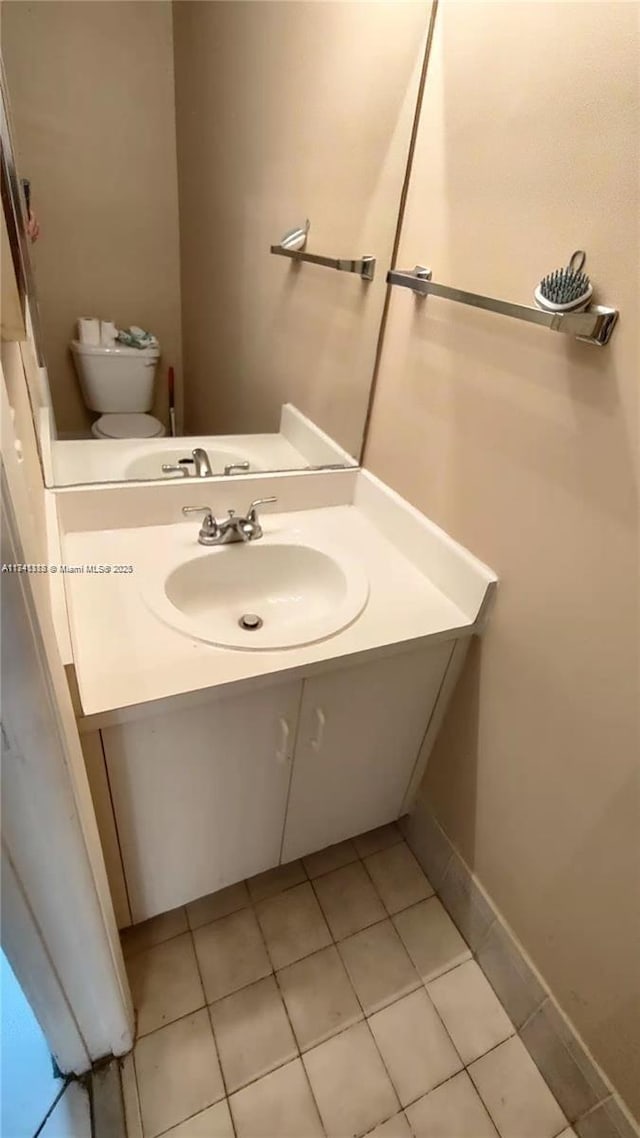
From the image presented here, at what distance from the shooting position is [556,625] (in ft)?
3.05

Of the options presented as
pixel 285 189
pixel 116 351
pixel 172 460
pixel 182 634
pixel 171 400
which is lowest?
pixel 182 634

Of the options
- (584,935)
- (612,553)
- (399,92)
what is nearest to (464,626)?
(612,553)

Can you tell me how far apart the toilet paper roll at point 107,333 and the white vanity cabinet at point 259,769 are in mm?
785

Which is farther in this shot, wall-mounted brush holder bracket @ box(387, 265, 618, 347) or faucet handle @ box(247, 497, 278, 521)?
faucet handle @ box(247, 497, 278, 521)

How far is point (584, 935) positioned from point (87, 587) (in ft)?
3.60

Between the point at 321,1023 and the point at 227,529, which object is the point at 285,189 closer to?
the point at 227,529

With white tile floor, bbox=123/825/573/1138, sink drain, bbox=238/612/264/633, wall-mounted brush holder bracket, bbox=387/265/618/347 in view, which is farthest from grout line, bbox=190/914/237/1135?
wall-mounted brush holder bracket, bbox=387/265/618/347

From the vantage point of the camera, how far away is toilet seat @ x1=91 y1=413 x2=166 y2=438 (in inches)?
49.4

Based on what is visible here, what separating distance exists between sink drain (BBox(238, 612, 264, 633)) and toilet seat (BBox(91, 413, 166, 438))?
477mm

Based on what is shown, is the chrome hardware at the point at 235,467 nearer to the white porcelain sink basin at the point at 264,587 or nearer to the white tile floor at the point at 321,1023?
the white porcelain sink basin at the point at 264,587

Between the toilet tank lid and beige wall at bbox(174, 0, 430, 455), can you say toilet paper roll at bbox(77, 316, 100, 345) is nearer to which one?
the toilet tank lid

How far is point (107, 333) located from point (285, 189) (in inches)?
19.5

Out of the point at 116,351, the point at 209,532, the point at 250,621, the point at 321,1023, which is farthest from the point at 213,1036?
the point at 116,351

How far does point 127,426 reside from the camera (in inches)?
50.2
